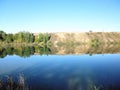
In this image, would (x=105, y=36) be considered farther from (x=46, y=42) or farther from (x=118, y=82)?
(x=118, y=82)

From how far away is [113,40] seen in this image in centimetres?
14688

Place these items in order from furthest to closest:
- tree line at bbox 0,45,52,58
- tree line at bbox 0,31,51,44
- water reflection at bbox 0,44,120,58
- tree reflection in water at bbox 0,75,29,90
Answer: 1. tree line at bbox 0,31,51,44
2. water reflection at bbox 0,44,120,58
3. tree line at bbox 0,45,52,58
4. tree reflection in water at bbox 0,75,29,90

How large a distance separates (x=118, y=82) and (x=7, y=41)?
86.6 metres

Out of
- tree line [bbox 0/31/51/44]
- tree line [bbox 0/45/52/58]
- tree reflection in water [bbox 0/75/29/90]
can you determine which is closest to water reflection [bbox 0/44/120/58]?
tree line [bbox 0/45/52/58]

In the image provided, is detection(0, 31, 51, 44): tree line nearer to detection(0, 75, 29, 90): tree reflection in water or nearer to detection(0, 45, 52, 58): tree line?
detection(0, 45, 52, 58): tree line

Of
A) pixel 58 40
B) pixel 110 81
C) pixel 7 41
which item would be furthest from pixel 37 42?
pixel 110 81

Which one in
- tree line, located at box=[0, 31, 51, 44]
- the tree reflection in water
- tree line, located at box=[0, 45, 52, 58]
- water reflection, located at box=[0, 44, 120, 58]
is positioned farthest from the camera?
tree line, located at box=[0, 31, 51, 44]

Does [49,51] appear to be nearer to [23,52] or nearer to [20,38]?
[23,52]

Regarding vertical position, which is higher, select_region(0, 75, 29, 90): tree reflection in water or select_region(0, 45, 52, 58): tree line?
select_region(0, 75, 29, 90): tree reflection in water

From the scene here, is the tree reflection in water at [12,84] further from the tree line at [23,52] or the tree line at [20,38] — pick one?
the tree line at [20,38]

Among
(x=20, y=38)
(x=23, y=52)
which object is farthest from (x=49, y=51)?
(x=20, y=38)

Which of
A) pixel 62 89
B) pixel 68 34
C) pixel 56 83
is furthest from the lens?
pixel 68 34

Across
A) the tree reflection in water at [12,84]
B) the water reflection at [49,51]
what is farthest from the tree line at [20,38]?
the tree reflection in water at [12,84]

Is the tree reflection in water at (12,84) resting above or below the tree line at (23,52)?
above
